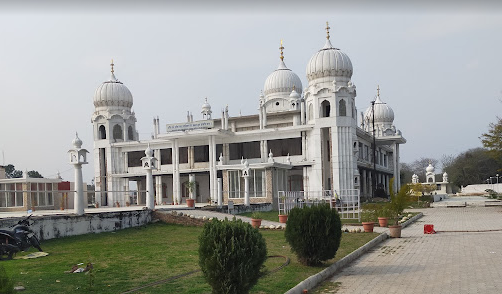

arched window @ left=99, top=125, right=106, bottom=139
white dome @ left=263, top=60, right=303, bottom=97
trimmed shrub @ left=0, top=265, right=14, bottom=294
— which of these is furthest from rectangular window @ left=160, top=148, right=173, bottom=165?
trimmed shrub @ left=0, top=265, right=14, bottom=294

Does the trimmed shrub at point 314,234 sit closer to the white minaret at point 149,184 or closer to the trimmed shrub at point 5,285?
the trimmed shrub at point 5,285

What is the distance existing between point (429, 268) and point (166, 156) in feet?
131

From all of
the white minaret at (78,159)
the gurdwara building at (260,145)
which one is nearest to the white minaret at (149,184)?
the white minaret at (78,159)

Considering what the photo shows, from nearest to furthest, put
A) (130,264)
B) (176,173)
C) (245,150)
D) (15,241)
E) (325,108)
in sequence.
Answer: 1. (130,264)
2. (15,241)
3. (325,108)
4. (176,173)
5. (245,150)

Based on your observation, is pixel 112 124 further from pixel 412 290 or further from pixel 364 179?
pixel 412 290

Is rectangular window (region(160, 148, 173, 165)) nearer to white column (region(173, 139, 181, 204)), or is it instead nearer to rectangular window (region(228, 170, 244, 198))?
white column (region(173, 139, 181, 204))

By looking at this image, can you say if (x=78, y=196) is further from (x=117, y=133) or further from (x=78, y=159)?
(x=117, y=133)

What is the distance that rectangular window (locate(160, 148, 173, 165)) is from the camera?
48.9 metres

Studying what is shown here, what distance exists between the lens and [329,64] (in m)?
44.4

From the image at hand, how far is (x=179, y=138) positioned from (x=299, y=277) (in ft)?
121

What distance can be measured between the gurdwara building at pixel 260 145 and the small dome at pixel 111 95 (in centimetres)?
10

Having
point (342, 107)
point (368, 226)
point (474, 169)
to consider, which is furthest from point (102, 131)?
point (474, 169)

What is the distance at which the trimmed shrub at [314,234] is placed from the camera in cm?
1123

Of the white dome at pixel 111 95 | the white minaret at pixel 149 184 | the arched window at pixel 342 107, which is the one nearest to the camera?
the white minaret at pixel 149 184
